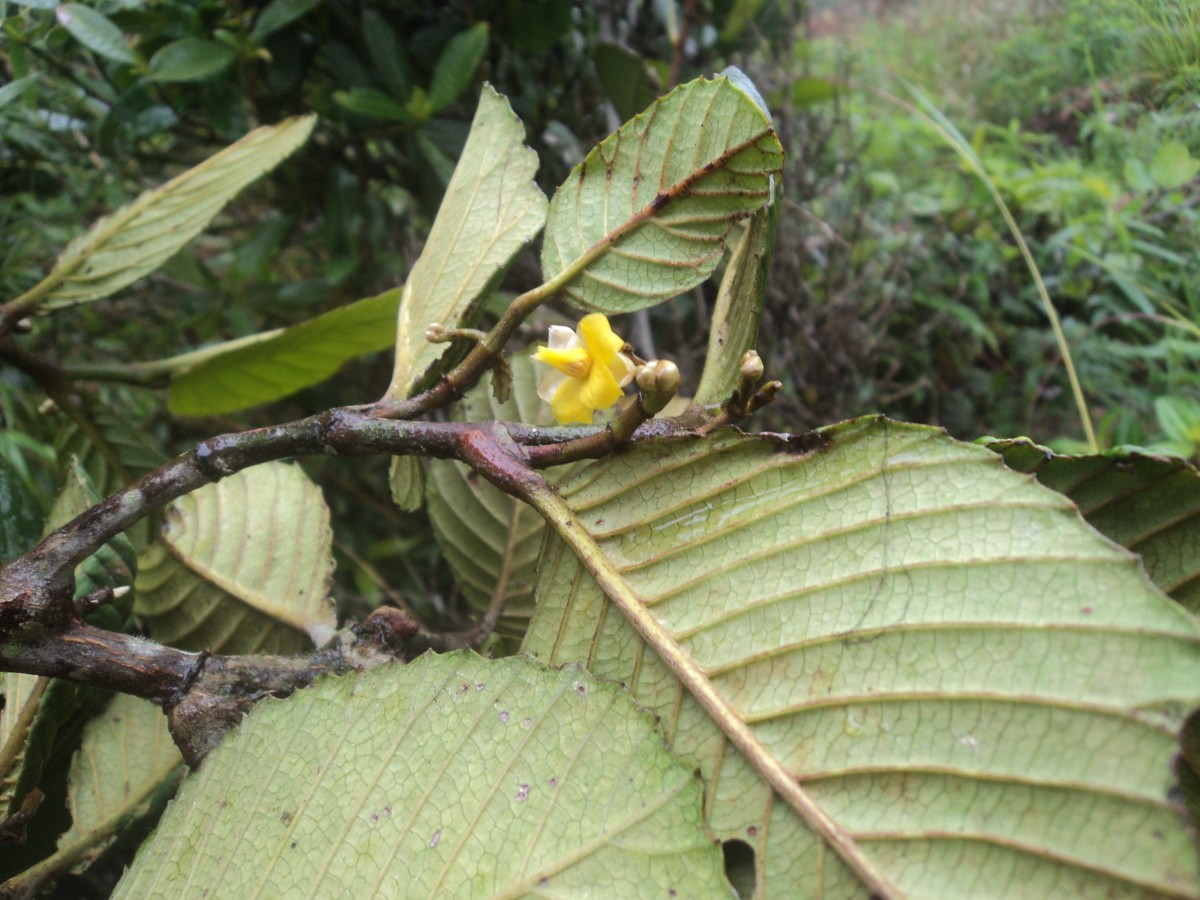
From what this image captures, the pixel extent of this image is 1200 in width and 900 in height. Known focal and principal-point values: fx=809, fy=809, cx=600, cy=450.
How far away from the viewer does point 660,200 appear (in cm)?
54

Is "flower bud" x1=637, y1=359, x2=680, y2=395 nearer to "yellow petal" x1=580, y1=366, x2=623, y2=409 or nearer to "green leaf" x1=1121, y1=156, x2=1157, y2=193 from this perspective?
"yellow petal" x1=580, y1=366, x2=623, y2=409

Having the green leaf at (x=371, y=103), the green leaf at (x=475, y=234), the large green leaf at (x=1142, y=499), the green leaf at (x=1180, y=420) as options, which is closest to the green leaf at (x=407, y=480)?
the green leaf at (x=475, y=234)

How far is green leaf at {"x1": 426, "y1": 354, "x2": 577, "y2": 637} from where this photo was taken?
2.38 feet

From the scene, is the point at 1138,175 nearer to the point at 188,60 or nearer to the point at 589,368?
the point at 589,368

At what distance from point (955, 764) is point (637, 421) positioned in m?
0.23

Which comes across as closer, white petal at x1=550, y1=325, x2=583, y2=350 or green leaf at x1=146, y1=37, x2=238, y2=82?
white petal at x1=550, y1=325, x2=583, y2=350

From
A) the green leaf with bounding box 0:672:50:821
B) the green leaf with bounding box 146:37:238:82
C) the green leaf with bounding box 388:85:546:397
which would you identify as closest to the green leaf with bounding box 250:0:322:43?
the green leaf with bounding box 146:37:238:82

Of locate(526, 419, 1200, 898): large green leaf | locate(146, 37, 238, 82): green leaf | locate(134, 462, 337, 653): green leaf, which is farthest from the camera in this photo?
locate(146, 37, 238, 82): green leaf

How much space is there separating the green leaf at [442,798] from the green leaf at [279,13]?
84 centimetres

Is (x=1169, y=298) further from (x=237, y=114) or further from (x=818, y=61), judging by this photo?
(x=818, y=61)

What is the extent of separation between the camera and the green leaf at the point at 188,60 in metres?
0.92

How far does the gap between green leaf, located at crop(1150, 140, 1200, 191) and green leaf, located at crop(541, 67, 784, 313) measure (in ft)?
2.09

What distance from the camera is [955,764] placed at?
364 mm

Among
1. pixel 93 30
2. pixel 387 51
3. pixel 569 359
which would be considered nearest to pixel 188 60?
pixel 93 30
